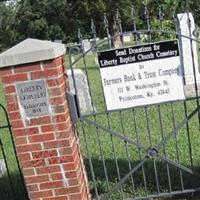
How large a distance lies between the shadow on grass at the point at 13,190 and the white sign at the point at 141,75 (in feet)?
6.42

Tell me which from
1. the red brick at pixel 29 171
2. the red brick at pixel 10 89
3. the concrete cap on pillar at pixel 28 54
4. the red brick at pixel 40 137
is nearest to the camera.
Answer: the concrete cap on pillar at pixel 28 54

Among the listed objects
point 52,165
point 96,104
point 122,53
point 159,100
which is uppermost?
point 122,53

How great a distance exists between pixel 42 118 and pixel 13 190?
1.80 meters

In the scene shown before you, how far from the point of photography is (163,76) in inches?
185

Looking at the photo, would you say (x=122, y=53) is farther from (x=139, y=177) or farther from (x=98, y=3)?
(x=98, y=3)

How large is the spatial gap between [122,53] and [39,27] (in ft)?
181

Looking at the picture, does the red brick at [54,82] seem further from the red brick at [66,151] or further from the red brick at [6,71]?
the red brick at [66,151]

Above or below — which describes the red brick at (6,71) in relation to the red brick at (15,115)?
above

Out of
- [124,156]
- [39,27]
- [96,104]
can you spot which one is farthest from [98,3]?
[124,156]

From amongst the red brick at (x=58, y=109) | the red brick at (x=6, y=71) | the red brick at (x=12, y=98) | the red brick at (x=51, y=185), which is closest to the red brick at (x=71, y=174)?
the red brick at (x=51, y=185)

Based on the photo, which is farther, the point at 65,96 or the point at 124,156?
the point at 124,156

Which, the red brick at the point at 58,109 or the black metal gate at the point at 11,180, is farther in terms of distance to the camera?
the black metal gate at the point at 11,180

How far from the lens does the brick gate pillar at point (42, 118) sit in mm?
4461

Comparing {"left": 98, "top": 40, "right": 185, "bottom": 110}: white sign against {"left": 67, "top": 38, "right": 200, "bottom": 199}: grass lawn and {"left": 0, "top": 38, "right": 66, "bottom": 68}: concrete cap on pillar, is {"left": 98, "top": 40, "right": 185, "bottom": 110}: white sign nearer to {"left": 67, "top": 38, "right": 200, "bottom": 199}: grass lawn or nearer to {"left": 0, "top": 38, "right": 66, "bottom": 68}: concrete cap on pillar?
{"left": 67, "top": 38, "right": 200, "bottom": 199}: grass lawn
